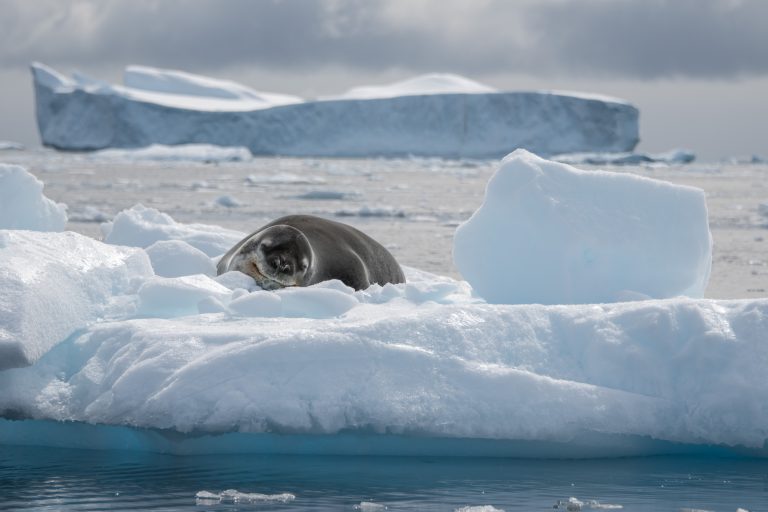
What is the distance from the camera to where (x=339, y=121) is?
4009cm

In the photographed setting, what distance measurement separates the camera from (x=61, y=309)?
10.5 ft

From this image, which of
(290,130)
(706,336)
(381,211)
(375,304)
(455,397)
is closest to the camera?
(455,397)

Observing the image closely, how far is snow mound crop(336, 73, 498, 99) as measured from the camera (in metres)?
41.2

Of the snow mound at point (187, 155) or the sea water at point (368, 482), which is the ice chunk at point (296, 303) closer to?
the sea water at point (368, 482)

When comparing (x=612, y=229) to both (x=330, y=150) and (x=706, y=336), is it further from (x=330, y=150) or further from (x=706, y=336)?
(x=330, y=150)

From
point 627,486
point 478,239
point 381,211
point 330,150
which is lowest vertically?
point 627,486

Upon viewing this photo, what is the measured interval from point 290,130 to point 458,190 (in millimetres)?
21498

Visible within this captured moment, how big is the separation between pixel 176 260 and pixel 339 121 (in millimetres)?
35868

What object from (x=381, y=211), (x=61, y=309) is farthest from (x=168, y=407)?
(x=381, y=211)

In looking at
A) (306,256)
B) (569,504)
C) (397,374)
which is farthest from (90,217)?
(569,504)

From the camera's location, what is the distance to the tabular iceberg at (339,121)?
38.9 meters

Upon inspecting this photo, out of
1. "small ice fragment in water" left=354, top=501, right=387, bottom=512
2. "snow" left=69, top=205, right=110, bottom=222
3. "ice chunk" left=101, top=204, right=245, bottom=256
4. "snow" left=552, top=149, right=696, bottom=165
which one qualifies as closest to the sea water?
"small ice fragment in water" left=354, top=501, right=387, bottom=512

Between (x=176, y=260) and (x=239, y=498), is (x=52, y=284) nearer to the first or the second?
(x=239, y=498)

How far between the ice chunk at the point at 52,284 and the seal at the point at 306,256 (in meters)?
0.64
